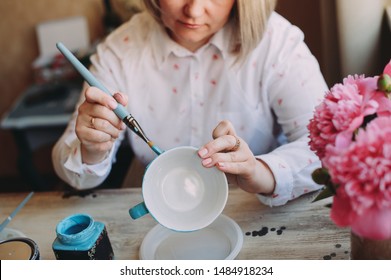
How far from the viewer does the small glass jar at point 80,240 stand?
2.74ft

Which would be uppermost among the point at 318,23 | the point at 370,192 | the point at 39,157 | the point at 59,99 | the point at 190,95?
the point at 370,192

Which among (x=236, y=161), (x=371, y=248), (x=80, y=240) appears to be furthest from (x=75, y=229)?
(x=371, y=248)

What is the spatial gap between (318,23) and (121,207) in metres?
1.24

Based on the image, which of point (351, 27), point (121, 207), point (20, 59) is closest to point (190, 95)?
point (121, 207)

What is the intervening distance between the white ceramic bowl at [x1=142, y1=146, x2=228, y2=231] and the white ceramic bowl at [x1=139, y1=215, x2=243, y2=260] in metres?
0.07

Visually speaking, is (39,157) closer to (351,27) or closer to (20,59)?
(20,59)

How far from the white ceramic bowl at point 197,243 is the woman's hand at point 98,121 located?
198 mm

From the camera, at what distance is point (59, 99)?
2.16m

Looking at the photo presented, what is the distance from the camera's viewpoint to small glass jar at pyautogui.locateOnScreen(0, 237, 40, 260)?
33.1 inches

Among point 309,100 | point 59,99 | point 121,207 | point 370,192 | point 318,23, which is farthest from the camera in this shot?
point 59,99

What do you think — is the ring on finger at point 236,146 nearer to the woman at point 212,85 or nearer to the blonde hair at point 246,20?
the woman at point 212,85

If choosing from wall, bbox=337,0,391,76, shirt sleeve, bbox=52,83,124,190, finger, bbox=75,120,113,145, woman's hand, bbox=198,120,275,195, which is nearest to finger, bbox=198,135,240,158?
woman's hand, bbox=198,120,275,195

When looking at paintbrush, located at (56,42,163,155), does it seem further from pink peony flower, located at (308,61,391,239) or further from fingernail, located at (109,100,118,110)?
pink peony flower, located at (308,61,391,239)

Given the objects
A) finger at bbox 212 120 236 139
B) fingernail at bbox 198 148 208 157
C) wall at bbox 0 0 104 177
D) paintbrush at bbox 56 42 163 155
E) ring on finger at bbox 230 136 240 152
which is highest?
paintbrush at bbox 56 42 163 155
